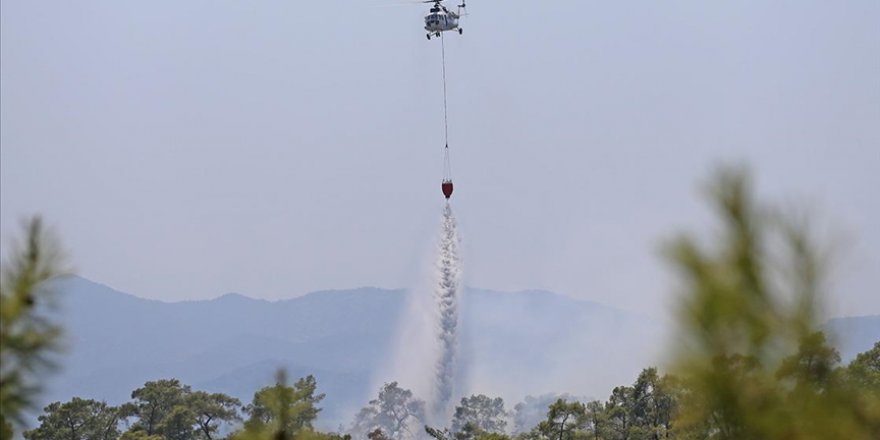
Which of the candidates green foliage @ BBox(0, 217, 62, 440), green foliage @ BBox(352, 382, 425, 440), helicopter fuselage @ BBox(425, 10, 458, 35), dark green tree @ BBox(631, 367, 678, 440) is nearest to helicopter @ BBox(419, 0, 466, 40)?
helicopter fuselage @ BBox(425, 10, 458, 35)

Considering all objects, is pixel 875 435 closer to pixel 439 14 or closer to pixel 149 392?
pixel 439 14

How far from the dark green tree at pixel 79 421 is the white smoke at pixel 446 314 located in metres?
35.2

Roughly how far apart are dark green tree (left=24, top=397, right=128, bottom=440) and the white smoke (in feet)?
116


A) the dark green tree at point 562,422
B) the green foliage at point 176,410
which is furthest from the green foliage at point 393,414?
the dark green tree at point 562,422

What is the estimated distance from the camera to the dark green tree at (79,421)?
218ft

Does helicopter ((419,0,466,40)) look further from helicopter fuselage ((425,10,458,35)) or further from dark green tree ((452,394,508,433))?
dark green tree ((452,394,508,433))

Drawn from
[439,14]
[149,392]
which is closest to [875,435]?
[439,14]

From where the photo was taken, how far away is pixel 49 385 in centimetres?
762

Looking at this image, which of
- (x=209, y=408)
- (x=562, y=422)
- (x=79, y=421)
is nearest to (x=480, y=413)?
(x=209, y=408)

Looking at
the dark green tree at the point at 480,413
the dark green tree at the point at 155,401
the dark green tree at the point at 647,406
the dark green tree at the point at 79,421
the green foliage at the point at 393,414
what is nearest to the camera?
the dark green tree at the point at 647,406

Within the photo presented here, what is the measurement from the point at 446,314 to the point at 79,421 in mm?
49602

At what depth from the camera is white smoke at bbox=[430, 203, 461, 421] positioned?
4072 inches

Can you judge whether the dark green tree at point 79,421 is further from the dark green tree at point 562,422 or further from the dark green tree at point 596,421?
the dark green tree at point 596,421

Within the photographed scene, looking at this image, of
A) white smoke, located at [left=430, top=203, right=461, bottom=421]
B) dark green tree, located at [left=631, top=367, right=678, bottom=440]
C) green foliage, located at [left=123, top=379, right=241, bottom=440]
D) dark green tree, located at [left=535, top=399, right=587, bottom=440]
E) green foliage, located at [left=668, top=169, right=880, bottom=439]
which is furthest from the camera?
white smoke, located at [left=430, top=203, right=461, bottom=421]
